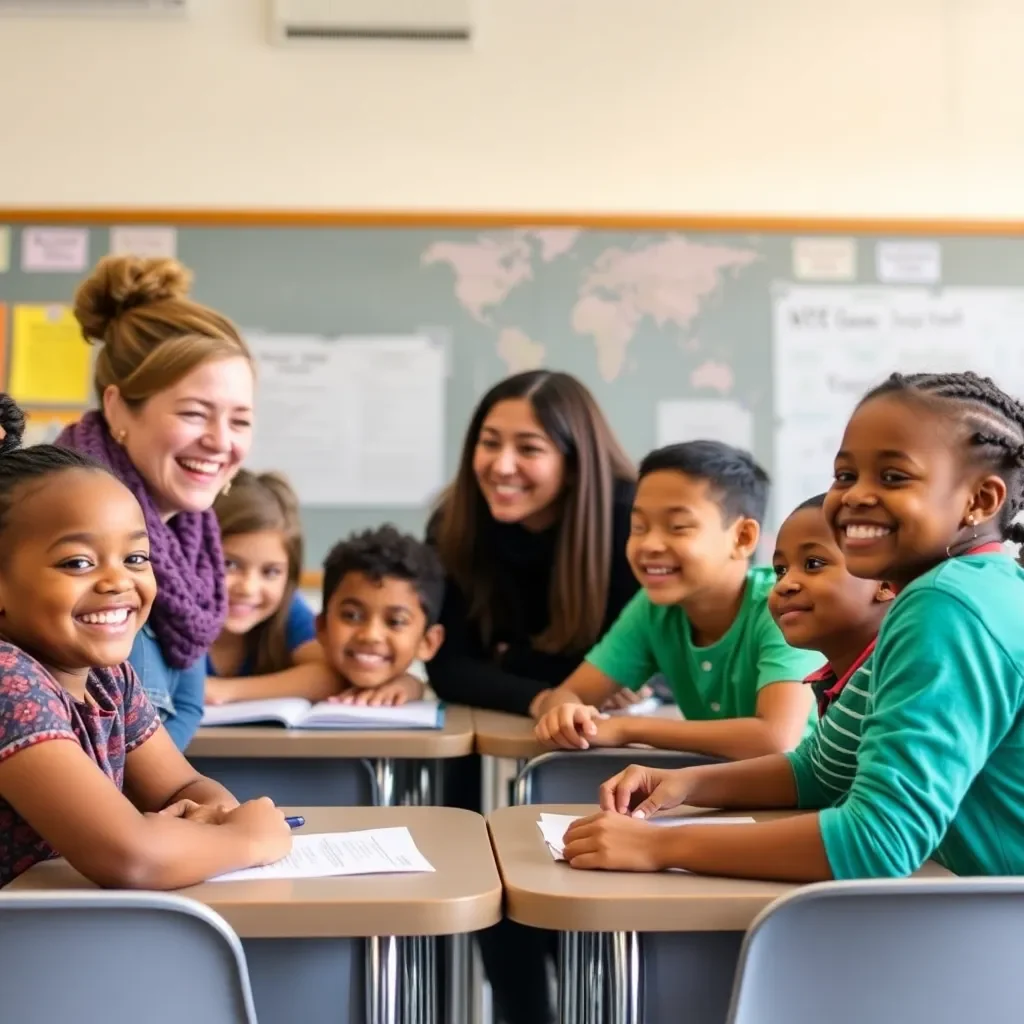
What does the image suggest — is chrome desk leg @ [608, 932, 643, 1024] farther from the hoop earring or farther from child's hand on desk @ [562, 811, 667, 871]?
the hoop earring

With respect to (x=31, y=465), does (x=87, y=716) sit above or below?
below

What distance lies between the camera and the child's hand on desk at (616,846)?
3.86ft

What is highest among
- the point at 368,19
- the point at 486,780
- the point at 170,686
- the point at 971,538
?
the point at 368,19

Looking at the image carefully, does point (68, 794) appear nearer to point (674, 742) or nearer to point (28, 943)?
point (28, 943)

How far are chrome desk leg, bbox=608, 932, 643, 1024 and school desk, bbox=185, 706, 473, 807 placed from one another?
905 mm

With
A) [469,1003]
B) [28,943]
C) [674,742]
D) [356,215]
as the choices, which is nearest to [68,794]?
[28,943]

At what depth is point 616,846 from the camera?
3.88 ft

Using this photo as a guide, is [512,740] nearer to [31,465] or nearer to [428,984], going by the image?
[428,984]

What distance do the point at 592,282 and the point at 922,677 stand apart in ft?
8.86

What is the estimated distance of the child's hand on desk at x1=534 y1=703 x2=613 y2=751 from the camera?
75.1 inches

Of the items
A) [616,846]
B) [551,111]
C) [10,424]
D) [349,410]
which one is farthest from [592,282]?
[616,846]

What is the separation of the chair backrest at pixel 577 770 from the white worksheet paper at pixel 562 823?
0.41 m

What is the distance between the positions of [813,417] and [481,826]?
2596 mm

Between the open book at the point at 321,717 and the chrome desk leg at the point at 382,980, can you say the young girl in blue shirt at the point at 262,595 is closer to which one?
the open book at the point at 321,717
